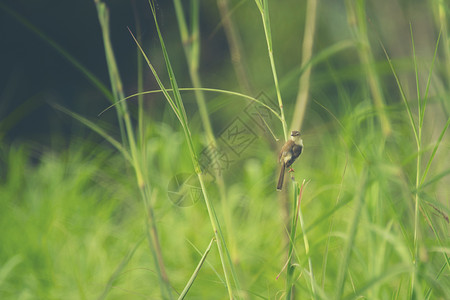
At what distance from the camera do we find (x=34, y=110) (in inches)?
122

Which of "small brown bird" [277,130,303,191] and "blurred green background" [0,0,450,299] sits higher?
"small brown bird" [277,130,303,191]

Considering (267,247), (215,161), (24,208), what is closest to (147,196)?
(215,161)

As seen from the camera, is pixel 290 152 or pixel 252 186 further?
pixel 252 186

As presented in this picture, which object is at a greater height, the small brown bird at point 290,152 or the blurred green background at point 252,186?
the small brown bird at point 290,152

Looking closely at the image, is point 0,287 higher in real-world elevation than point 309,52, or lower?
lower

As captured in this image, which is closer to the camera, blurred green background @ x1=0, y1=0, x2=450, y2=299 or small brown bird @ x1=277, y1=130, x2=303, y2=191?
small brown bird @ x1=277, y1=130, x2=303, y2=191

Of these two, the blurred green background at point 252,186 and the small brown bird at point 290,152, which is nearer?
the small brown bird at point 290,152

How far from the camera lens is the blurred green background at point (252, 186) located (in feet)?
1.68

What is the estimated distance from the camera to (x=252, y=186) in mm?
1339

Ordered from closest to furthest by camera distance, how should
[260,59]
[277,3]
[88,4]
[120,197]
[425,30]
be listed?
1. [120,197]
2. [425,30]
3. [88,4]
4. [277,3]
5. [260,59]

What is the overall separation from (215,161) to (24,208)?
3.85 ft

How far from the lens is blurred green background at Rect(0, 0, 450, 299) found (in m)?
0.51

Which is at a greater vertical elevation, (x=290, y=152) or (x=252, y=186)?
(x=290, y=152)

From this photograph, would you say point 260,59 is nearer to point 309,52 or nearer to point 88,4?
point 88,4
